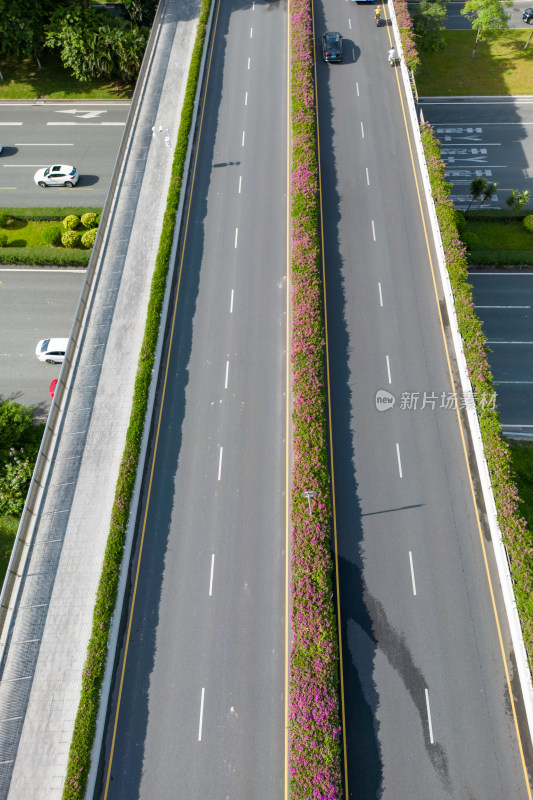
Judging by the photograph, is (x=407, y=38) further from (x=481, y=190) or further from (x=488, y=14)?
(x=481, y=190)

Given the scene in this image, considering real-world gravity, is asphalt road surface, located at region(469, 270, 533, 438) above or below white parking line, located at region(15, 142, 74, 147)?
below

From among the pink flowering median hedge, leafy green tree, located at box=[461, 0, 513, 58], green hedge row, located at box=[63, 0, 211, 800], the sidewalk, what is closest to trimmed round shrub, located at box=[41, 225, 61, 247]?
the sidewalk

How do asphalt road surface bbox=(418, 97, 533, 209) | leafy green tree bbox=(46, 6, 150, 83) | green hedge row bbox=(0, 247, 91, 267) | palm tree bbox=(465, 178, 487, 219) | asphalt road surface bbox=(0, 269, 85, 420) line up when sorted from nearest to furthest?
asphalt road surface bbox=(0, 269, 85, 420) < palm tree bbox=(465, 178, 487, 219) < green hedge row bbox=(0, 247, 91, 267) < asphalt road surface bbox=(418, 97, 533, 209) < leafy green tree bbox=(46, 6, 150, 83)

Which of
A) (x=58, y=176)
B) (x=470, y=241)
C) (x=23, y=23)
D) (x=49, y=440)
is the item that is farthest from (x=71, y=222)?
(x=470, y=241)

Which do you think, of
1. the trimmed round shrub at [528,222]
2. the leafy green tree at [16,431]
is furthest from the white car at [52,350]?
the trimmed round shrub at [528,222]

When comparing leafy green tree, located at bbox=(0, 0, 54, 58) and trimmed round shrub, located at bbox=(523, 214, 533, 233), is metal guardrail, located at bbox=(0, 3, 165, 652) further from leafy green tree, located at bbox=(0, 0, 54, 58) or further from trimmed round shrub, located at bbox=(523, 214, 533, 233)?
trimmed round shrub, located at bbox=(523, 214, 533, 233)

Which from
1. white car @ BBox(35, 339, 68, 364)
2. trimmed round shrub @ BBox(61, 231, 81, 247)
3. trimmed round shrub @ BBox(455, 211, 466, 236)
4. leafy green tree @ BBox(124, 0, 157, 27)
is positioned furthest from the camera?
leafy green tree @ BBox(124, 0, 157, 27)

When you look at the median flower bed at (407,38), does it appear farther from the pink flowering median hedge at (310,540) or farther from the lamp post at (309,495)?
the lamp post at (309,495)
